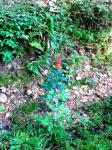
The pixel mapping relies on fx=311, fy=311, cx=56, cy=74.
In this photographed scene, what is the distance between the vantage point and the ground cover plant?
15.1 feet

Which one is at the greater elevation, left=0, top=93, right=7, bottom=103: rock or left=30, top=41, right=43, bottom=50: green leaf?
left=30, top=41, right=43, bottom=50: green leaf

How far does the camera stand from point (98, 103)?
5.40 meters

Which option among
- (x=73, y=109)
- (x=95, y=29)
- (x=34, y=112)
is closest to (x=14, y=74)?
(x=34, y=112)

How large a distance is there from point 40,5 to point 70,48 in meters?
0.99

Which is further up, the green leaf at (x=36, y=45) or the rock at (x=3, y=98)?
the green leaf at (x=36, y=45)

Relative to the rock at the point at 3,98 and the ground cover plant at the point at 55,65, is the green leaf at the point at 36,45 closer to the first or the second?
the ground cover plant at the point at 55,65

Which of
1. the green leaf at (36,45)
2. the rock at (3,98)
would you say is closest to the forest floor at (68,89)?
the rock at (3,98)

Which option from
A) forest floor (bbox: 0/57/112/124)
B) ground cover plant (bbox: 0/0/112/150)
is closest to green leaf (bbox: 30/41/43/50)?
ground cover plant (bbox: 0/0/112/150)

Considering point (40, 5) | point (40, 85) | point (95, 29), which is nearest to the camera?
point (40, 85)

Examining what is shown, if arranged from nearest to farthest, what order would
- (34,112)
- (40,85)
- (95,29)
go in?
(34,112), (40,85), (95,29)

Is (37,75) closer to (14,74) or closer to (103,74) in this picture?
(14,74)

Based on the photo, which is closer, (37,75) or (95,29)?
(37,75)

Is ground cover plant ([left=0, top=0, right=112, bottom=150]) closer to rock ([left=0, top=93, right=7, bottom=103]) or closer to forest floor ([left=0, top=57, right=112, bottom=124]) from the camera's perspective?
forest floor ([left=0, top=57, right=112, bottom=124])

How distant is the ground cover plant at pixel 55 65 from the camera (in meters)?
4.60
